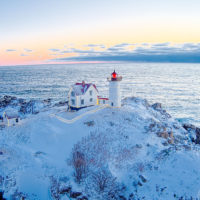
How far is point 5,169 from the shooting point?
23906mm

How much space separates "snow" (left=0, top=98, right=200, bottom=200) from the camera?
22875mm

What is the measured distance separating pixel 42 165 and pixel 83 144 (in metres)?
6.55

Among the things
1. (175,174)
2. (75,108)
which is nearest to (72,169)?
(175,174)

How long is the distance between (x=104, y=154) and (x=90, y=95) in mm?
17126

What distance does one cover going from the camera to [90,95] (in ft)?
136

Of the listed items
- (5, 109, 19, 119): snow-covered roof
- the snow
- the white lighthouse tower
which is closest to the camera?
the snow

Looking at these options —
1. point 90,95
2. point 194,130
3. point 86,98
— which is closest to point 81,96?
point 86,98

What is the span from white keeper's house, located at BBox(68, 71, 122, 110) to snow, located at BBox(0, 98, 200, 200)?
3.90 m

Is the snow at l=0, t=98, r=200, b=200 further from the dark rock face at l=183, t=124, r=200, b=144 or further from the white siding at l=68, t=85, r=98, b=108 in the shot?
the white siding at l=68, t=85, r=98, b=108

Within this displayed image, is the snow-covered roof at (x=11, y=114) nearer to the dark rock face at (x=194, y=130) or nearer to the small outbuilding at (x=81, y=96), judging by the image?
the small outbuilding at (x=81, y=96)

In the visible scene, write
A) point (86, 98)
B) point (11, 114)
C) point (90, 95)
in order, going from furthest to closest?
point (90, 95)
point (86, 98)
point (11, 114)

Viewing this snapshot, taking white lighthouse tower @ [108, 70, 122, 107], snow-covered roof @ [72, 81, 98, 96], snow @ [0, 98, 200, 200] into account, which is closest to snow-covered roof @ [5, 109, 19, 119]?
snow @ [0, 98, 200, 200]

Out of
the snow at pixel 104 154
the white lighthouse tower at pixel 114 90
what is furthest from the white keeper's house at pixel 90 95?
the snow at pixel 104 154

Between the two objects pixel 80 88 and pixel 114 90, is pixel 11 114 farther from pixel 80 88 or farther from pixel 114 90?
pixel 114 90
